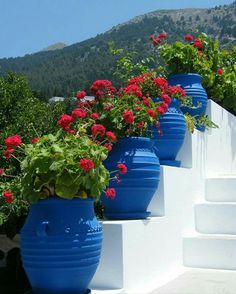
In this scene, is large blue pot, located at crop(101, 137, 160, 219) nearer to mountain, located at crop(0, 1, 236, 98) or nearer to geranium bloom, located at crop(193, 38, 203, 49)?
geranium bloom, located at crop(193, 38, 203, 49)

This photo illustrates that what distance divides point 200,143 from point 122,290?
262 cm

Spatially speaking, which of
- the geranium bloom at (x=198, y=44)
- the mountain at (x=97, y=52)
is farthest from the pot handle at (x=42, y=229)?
the mountain at (x=97, y=52)

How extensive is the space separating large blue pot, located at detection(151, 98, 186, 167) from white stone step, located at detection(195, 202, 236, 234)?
0.64 m

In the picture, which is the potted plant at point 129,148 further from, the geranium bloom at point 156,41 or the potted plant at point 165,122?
the geranium bloom at point 156,41

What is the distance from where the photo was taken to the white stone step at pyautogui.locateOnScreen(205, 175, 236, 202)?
5.40 metres

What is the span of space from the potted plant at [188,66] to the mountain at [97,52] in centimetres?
1852

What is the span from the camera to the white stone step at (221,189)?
17.7ft

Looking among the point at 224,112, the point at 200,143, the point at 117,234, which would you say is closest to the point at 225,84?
the point at 224,112

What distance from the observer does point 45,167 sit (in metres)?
2.91

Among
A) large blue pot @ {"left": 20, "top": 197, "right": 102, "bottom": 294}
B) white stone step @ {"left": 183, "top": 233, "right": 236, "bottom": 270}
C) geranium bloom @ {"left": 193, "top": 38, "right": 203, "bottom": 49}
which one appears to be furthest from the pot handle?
geranium bloom @ {"left": 193, "top": 38, "right": 203, "bottom": 49}

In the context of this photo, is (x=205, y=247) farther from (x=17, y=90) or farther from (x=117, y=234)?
(x=17, y=90)

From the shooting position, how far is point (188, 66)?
19.7 ft

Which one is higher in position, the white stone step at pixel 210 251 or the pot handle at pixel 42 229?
the pot handle at pixel 42 229

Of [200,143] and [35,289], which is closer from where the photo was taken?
[35,289]
